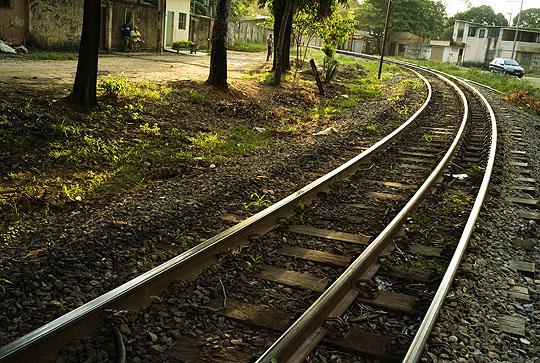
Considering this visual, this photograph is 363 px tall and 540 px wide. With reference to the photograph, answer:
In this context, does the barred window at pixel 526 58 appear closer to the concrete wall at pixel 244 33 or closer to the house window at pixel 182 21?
the concrete wall at pixel 244 33

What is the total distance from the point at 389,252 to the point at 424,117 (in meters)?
9.72

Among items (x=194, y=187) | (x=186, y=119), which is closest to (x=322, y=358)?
(x=194, y=187)

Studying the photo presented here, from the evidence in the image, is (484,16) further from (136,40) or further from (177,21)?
(136,40)

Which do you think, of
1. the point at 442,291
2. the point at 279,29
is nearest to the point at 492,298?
the point at 442,291

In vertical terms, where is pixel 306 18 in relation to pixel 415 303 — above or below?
above

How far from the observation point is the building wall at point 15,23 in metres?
18.8

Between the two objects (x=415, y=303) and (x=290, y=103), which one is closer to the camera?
(x=415, y=303)

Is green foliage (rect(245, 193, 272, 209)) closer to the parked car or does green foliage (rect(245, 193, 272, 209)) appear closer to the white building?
the white building

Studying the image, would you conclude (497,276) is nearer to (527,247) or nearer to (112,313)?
(527,247)

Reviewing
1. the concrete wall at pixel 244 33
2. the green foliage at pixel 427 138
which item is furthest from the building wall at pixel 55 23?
the concrete wall at pixel 244 33

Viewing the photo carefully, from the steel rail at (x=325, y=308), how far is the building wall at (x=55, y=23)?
18.9 metres

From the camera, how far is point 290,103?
1497 centimetres

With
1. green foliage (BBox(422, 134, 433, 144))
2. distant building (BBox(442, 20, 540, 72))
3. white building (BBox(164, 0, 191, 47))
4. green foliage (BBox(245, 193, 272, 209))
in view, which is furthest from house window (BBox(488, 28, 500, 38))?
green foliage (BBox(245, 193, 272, 209))

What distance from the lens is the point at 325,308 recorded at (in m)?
3.77
